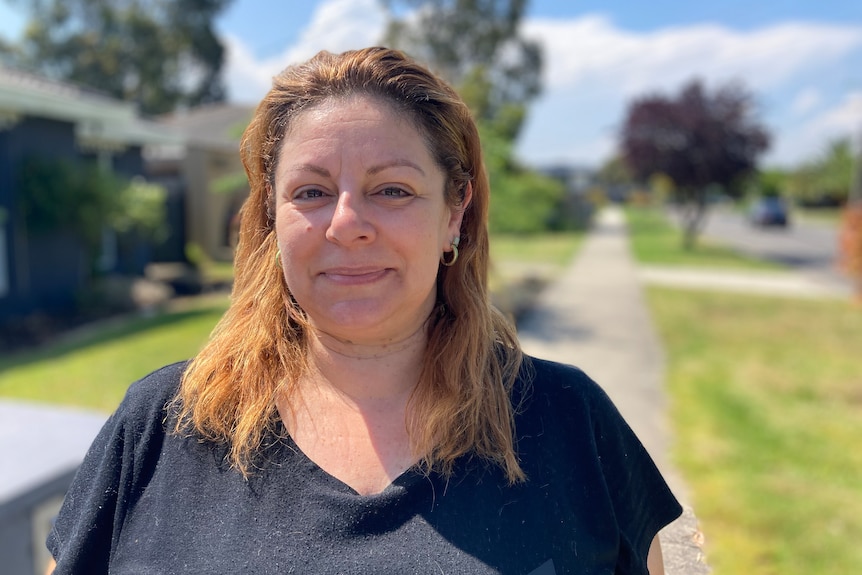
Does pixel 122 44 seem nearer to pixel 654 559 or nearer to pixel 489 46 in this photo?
pixel 489 46

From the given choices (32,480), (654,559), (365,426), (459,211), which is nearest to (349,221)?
(459,211)

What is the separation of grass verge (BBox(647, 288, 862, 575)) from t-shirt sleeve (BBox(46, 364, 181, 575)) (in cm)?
294

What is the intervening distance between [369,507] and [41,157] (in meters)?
9.83

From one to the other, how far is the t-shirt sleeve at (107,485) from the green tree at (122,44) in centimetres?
3161

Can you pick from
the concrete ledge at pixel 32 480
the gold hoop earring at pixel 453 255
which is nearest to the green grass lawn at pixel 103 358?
the concrete ledge at pixel 32 480

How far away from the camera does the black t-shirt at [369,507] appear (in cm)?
→ 134

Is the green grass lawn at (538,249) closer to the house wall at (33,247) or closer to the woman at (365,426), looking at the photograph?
the house wall at (33,247)

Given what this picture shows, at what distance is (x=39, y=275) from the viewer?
984 cm

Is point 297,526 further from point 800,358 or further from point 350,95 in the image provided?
point 800,358

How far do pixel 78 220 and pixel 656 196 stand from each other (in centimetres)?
6476

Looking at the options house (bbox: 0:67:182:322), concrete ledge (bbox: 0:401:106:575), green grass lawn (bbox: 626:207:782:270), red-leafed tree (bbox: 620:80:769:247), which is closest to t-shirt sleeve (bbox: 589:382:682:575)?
concrete ledge (bbox: 0:401:106:575)

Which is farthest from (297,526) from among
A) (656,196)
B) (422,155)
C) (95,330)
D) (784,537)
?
(656,196)

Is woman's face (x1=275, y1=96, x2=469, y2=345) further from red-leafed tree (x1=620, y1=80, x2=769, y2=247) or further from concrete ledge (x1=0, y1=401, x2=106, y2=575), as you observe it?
red-leafed tree (x1=620, y1=80, x2=769, y2=247)

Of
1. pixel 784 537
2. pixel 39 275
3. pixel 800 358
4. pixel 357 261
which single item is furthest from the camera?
pixel 39 275
